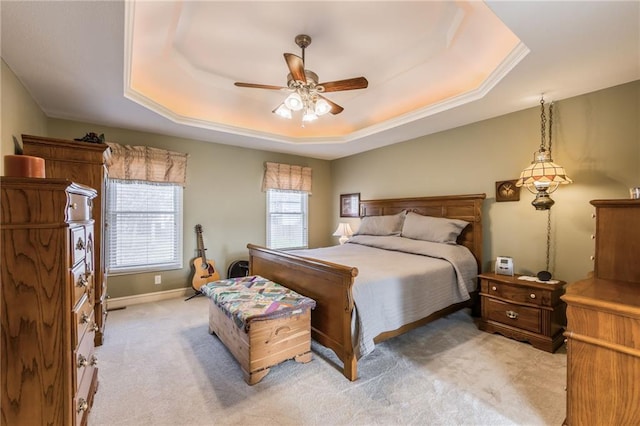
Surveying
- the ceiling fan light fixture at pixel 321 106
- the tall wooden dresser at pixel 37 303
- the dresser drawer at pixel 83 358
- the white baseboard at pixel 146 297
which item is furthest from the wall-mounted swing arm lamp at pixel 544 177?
the white baseboard at pixel 146 297

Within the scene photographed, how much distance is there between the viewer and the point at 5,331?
1050 mm

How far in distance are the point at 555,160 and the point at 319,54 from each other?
2651mm

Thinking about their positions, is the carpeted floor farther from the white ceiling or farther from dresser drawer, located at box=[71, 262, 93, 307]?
the white ceiling

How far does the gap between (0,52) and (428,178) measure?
172 inches

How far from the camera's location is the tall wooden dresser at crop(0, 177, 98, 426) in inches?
41.5

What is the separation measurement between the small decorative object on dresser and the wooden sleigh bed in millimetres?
180

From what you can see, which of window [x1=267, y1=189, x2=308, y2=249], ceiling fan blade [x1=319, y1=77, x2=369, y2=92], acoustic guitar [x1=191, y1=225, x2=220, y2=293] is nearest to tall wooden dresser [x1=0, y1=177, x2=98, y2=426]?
ceiling fan blade [x1=319, y1=77, x2=369, y2=92]

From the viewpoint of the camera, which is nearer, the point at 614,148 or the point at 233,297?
the point at 233,297

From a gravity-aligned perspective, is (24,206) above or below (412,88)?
below

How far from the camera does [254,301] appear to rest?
7.41ft

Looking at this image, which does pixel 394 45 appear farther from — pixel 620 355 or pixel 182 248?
pixel 182 248

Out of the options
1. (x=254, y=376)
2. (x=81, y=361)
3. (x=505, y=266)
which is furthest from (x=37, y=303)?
(x=505, y=266)

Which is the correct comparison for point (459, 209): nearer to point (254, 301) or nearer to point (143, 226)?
point (254, 301)

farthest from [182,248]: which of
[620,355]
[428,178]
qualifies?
[620,355]
